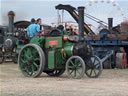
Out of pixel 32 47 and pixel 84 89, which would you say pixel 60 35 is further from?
pixel 84 89

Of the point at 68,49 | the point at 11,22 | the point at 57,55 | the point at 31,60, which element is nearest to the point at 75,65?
the point at 68,49

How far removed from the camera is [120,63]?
12398mm

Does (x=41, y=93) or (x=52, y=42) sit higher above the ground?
(x=52, y=42)

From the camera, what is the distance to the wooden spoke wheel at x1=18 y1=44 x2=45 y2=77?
26.6 ft

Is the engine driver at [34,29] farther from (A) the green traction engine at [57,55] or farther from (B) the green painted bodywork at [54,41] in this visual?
(B) the green painted bodywork at [54,41]

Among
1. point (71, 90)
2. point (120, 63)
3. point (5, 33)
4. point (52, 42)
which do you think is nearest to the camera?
point (71, 90)

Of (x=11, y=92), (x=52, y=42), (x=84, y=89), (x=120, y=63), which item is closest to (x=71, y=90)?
(x=84, y=89)

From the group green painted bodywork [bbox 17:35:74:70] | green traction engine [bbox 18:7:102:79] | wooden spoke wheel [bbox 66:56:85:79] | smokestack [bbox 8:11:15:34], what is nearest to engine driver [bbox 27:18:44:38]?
green traction engine [bbox 18:7:102:79]

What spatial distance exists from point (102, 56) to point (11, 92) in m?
7.81

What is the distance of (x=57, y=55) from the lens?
27.0ft

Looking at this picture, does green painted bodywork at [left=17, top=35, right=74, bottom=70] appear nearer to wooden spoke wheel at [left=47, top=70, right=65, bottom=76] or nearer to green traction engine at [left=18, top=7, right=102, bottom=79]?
green traction engine at [left=18, top=7, right=102, bottom=79]

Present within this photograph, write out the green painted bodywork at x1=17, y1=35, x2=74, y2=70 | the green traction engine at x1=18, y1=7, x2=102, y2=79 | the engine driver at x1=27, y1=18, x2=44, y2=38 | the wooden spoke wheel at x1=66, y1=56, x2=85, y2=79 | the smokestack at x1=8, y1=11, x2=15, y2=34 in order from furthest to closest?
the smokestack at x1=8, y1=11, x2=15, y2=34 → the engine driver at x1=27, y1=18, x2=44, y2=38 → the green painted bodywork at x1=17, y1=35, x2=74, y2=70 → the green traction engine at x1=18, y1=7, x2=102, y2=79 → the wooden spoke wheel at x1=66, y1=56, x2=85, y2=79

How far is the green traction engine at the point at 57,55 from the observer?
8.02 meters

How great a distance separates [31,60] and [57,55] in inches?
27.3
